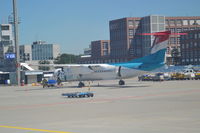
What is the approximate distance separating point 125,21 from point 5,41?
53.8 meters

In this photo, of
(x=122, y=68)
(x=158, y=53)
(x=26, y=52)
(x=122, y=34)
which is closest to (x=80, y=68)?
(x=122, y=68)

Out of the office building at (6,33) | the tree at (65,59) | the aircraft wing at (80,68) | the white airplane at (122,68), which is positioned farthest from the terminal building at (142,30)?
the aircraft wing at (80,68)

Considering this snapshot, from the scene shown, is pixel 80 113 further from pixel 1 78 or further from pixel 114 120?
pixel 1 78

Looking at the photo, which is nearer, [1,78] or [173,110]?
[173,110]

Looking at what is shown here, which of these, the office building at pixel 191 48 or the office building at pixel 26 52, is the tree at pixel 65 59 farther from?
the office building at pixel 191 48

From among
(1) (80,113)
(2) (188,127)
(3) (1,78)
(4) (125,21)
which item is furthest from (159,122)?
(4) (125,21)

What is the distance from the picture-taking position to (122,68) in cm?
5209

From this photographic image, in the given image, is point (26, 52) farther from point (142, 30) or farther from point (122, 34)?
point (142, 30)

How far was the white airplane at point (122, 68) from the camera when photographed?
48625mm

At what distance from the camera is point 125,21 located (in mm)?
127250

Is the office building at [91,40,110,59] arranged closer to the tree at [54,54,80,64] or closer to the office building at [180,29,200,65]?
the tree at [54,54,80,64]

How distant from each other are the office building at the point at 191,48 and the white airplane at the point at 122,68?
59.8 metres

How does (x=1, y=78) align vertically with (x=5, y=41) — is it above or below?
below

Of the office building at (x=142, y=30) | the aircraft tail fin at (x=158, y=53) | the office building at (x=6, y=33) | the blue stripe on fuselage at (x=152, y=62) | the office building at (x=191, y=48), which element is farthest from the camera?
the office building at (x=6, y=33)
